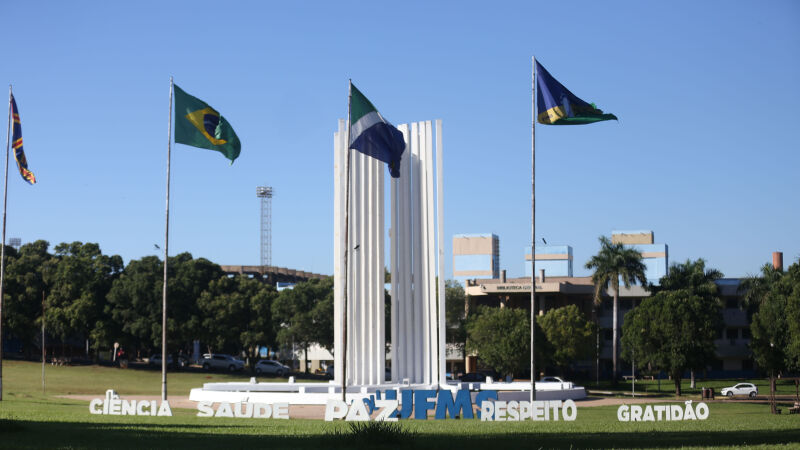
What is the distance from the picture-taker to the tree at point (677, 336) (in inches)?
2382

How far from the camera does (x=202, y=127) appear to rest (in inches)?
1393

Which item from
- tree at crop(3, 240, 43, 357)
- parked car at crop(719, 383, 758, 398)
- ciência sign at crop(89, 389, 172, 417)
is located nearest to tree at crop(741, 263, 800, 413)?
parked car at crop(719, 383, 758, 398)

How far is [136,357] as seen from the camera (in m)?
104

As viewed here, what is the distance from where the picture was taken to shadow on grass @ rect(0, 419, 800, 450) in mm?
19609

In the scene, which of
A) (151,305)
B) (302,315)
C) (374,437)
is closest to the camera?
(374,437)

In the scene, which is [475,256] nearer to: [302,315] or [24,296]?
[302,315]

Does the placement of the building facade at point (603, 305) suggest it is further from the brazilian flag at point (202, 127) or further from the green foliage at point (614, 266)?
the brazilian flag at point (202, 127)

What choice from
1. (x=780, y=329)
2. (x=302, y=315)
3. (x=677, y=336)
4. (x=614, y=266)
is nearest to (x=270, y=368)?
(x=302, y=315)

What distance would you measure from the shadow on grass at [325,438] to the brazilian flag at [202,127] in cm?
1321

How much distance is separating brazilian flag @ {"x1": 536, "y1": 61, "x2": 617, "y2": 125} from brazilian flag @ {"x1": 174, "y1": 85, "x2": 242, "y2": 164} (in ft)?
41.4

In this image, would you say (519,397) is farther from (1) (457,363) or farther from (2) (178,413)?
(1) (457,363)

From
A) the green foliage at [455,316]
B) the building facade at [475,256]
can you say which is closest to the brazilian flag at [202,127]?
the green foliage at [455,316]

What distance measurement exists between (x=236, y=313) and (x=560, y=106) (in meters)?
53.1

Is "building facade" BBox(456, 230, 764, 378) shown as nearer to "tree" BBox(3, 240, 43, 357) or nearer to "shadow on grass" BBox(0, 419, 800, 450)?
"tree" BBox(3, 240, 43, 357)
